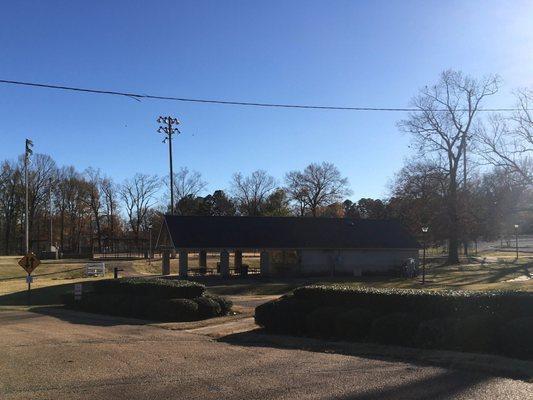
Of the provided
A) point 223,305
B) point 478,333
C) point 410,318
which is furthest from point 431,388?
point 223,305

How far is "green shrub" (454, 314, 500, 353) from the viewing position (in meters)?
10.6

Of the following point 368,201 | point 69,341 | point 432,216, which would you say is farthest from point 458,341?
point 368,201

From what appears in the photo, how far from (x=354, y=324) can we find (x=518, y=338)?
4.14 meters

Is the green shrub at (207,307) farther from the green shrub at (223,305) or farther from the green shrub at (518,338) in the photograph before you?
the green shrub at (518,338)

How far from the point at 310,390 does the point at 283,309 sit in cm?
758

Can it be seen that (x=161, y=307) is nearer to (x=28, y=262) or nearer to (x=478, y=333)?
(x=478, y=333)

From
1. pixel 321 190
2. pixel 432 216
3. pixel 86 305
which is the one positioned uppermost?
pixel 321 190

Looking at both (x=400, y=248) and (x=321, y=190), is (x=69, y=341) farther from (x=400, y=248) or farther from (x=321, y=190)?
(x=321, y=190)

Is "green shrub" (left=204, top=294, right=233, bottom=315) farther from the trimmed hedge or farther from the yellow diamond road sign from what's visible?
the yellow diamond road sign

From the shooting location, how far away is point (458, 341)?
437 inches

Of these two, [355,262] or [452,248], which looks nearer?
[355,262]

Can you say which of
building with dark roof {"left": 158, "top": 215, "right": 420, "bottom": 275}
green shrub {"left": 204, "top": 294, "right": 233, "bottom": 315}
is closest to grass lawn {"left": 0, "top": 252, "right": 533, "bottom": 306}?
building with dark roof {"left": 158, "top": 215, "right": 420, "bottom": 275}

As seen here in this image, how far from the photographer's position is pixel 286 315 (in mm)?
15430

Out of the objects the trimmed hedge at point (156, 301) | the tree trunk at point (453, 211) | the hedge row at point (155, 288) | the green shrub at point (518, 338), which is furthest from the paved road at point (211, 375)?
the tree trunk at point (453, 211)
